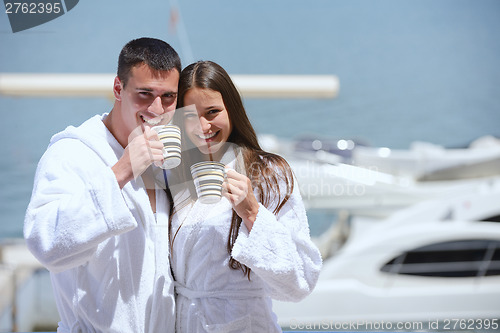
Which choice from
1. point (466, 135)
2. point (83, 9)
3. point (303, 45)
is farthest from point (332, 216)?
point (303, 45)

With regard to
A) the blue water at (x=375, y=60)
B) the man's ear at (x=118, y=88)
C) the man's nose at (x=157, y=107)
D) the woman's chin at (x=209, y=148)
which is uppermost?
the man's ear at (x=118, y=88)

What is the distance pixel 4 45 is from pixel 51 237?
3.32ft

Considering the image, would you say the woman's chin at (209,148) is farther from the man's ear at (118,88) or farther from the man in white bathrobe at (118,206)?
the man's ear at (118,88)

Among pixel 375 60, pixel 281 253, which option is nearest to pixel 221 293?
pixel 281 253

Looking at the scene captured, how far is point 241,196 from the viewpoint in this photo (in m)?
1.07

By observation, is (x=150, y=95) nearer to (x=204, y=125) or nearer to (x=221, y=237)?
(x=204, y=125)

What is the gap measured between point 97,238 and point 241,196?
0.28 metres

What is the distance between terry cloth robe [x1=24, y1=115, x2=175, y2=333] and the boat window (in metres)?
3.45

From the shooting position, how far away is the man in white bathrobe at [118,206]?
3.33 ft

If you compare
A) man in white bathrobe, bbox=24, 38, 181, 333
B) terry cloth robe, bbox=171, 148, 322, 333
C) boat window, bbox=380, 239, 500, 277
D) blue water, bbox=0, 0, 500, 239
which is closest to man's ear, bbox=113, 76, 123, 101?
man in white bathrobe, bbox=24, 38, 181, 333

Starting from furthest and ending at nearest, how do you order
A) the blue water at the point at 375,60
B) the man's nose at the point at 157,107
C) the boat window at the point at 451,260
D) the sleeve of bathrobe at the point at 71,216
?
the blue water at the point at 375,60 → the boat window at the point at 451,260 → the man's nose at the point at 157,107 → the sleeve of bathrobe at the point at 71,216

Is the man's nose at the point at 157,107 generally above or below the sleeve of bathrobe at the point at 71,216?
above

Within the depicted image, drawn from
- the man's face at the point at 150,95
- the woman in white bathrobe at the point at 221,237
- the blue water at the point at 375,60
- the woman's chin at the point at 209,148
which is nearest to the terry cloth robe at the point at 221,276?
the woman in white bathrobe at the point at 221,237

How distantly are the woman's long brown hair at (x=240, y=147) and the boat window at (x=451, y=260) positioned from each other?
11.0 ft
